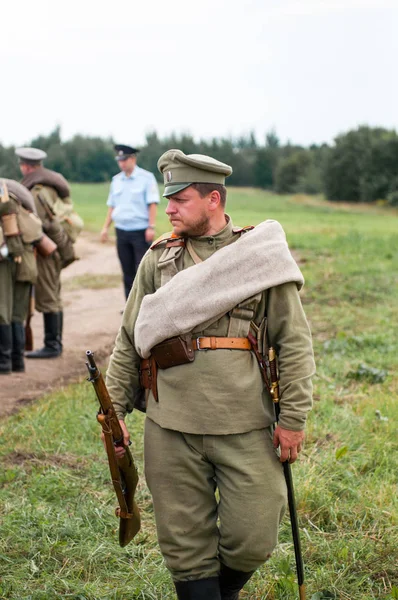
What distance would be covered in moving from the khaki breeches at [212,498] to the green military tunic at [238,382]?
3.1 inches

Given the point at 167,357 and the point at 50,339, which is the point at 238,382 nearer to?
the point at 167,357

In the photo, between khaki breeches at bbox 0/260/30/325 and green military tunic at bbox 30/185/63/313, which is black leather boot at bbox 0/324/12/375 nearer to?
khaki breeches at bbox 0/260/30/325

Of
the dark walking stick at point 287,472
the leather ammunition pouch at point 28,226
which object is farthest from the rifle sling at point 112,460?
the leather ammunition pouch at point 28,226

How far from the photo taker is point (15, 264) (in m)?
7.88

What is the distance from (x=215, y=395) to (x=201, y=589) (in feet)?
2.70

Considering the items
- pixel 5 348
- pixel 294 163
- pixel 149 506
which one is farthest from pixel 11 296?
pixel 294 163

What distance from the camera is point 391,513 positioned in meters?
4.57

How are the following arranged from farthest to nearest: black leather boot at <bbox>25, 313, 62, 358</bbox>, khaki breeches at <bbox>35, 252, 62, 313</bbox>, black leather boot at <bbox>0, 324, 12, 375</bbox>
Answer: black leather boot at <bbox>25, 313, 62, 358</bbox>
khaki breeches at <bbox>35, 252, 62, 313</bbox>
black leather boot at <bbox>0, 324, 12, 375</bbox>

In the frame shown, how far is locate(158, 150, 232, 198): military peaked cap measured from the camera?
337 cm

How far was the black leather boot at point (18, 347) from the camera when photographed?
810 cm

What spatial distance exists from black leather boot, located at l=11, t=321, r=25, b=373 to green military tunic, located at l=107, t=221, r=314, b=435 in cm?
490

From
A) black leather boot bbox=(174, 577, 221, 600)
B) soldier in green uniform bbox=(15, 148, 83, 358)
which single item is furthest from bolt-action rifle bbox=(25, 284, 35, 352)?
black leather boot bbox=(174, 577, 221, 600)

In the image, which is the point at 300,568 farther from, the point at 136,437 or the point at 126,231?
the point at 126,231

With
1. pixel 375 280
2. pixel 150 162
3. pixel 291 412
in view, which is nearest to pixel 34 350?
pixel 291 412
